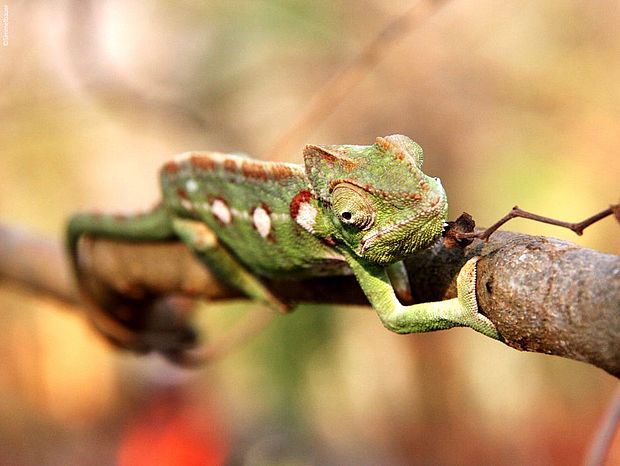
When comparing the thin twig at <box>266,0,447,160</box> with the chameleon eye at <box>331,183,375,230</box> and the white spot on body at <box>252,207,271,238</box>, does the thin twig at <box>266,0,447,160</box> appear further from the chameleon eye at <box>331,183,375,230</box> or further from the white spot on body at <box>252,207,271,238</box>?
the chameleon eye at <box>331,183,375,230</box>

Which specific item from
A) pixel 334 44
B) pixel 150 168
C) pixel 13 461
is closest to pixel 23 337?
pixel 13 461

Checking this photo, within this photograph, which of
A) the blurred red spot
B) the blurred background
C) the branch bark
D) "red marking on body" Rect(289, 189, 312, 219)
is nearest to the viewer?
the branch bark

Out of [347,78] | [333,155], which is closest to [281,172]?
[333,155]

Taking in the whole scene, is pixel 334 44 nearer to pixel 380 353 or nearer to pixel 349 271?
pixel 380 353

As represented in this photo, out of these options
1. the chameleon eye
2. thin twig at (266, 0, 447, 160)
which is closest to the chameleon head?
the chameleon eye

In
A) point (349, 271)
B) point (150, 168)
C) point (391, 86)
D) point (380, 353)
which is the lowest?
point (349, 271)

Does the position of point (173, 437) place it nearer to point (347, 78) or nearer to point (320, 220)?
point (347, 78)

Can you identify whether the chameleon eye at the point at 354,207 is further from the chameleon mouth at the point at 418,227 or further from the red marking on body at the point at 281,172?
the red marking on body at the point at 281,172

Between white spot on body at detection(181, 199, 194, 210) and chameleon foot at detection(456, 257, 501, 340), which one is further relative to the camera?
white spot on body at detection(181, 199, 194, 210)
